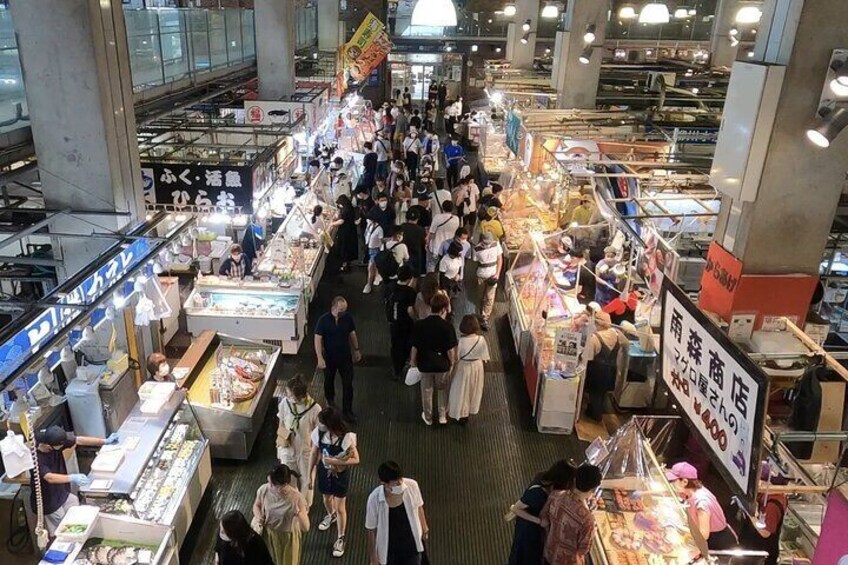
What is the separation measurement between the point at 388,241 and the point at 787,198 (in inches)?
246

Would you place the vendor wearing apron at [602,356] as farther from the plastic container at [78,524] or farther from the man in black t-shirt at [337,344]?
the plastic container at [78,524]

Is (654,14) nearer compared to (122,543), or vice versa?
(122,543)

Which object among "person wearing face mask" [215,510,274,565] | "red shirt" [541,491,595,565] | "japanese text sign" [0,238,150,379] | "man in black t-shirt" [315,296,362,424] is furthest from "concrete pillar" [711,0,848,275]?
"japanese text sign" [0,238,150,379]

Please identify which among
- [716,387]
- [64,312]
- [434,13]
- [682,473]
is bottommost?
[682,473]

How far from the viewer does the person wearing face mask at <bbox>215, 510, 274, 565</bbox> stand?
465cm

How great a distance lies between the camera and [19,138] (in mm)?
6965

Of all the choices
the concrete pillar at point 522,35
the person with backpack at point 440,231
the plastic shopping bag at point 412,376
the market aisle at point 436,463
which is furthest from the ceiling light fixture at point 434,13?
the concrete pillar at point 522,35

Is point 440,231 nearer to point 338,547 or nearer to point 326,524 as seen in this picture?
point 326,524

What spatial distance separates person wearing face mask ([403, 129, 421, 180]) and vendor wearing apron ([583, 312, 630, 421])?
35.6 feet

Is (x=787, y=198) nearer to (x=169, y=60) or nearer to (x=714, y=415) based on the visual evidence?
(x=714, y=415)

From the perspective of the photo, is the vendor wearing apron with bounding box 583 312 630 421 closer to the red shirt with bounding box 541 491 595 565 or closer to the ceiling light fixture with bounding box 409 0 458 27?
the red shirt with bounding box 541 491 595 565

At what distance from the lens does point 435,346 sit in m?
7.94

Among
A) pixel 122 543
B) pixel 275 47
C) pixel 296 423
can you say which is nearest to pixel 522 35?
pixel 275 47

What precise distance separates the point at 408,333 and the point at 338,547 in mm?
3490
